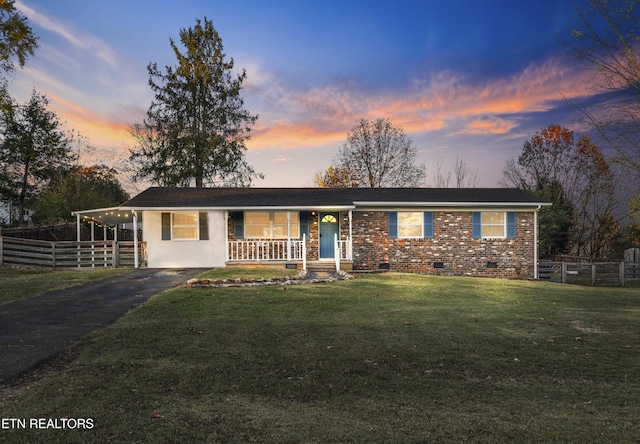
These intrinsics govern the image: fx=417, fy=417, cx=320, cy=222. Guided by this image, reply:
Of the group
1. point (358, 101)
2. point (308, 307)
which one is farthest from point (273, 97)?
point (308, 307)

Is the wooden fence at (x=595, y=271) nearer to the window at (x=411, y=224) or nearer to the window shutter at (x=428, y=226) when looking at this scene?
the window shutter at (x=428, y=226)

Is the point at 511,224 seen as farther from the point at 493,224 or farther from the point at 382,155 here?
the point at 382,155

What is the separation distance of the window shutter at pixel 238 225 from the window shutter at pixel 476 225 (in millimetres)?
10324

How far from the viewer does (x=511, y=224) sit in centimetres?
1902

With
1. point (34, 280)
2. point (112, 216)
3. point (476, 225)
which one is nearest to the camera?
point (34, 280)

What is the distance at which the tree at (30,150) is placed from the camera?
3191cm

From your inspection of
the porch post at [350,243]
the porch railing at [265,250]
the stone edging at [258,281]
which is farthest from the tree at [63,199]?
the stone edging at [258,281]

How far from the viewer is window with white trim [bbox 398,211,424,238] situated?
741 inches

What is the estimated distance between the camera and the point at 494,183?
124 ft

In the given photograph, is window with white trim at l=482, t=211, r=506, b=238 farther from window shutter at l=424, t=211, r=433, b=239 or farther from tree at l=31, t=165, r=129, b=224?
tree at l=31, t=165, r=129, b=224

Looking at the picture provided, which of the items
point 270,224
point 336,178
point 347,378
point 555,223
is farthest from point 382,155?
point 347,378

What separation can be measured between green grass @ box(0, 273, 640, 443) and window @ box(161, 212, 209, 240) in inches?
373

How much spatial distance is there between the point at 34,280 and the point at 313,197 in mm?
11187

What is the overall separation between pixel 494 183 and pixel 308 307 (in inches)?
1315
